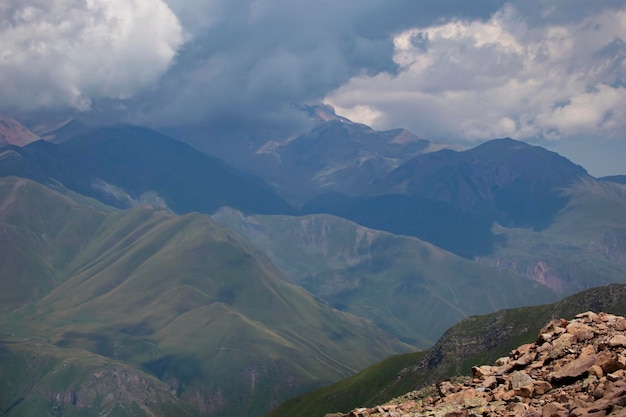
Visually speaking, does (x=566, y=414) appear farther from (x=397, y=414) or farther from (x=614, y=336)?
(x=397, y=414)

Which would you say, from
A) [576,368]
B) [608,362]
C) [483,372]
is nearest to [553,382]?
[576,368]

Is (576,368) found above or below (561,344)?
below

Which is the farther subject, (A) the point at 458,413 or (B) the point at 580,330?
(B) the point at 580,330

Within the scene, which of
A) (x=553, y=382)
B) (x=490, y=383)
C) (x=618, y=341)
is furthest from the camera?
(x=490, y=383)

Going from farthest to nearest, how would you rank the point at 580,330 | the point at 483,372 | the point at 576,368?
the point at 483,372 → the point at 580,330 → the point at 576,368

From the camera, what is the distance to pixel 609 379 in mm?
53719

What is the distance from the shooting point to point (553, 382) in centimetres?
5903

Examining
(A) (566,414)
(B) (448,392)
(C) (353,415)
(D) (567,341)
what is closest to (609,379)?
(A) (566,414)

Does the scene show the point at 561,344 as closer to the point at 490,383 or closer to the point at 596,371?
the point at 490,383

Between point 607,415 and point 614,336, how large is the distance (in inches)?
705

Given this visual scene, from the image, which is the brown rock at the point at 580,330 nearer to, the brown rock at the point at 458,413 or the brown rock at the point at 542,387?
the brown rock at the point at 542,387

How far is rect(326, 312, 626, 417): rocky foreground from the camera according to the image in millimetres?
51094

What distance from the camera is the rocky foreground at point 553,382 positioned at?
51.1 m

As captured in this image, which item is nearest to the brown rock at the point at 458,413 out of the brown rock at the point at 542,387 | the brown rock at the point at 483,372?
the brown rock at the point at 542,387
